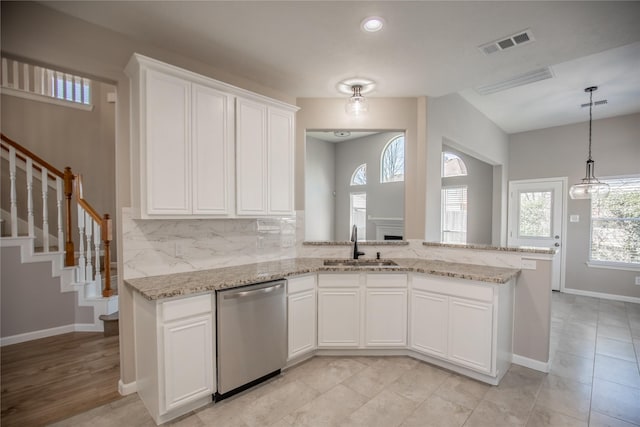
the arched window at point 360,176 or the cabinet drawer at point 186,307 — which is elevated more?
the arched window at point 360,176

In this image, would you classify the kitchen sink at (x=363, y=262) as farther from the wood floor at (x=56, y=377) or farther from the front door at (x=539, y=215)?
the front door at (x=539, y=215)

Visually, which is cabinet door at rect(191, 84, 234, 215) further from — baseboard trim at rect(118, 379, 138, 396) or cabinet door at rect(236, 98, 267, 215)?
baseboard trim at rect(118, 379, 138, 396)

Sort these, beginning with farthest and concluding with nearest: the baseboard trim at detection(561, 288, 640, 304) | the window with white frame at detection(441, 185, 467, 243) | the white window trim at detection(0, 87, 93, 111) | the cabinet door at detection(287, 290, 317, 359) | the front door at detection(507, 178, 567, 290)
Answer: the window with white frame at detection(441, 185, 467, 243) < the front door at detection(507, 178, 567, 290) < the baseboard trim at detection(561, 288, 640, 304) < the white window trim at detection(0, 87, 93, 111) < the cabinet door at detection(287, 290, 317, 359)

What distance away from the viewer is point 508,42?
2.34 m

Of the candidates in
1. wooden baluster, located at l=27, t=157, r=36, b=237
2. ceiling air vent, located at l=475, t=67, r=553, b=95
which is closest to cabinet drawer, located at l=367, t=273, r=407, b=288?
ceiling air vent, located at l=475, t=67, r=553, b=95

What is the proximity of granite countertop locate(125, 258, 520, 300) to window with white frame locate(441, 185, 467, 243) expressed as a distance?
3.56 metres

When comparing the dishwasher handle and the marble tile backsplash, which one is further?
the marble tile backsplash

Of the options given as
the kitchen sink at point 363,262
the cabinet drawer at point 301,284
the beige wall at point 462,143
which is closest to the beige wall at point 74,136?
the cabinet drawer at point 301,284

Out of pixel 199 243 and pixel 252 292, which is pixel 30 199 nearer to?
pixel 199 243

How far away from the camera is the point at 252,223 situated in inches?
120

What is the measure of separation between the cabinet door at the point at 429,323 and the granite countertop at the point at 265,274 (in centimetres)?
26

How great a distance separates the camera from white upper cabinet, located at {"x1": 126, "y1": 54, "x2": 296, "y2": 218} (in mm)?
2123

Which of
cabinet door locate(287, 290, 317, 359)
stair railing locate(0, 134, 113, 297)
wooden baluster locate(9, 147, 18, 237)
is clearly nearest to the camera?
cabinet door locate(287, 290, 317, 359)

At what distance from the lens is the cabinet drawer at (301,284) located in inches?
104
